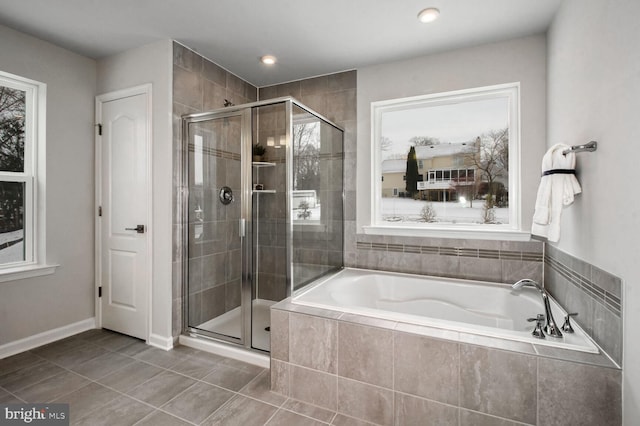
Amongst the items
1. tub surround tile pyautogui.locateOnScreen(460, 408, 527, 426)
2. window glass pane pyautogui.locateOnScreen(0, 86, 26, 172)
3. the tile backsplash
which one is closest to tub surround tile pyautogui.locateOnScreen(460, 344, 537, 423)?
tub surround tile pyautogui.locateOnScreen(460, 408, 527, 426)

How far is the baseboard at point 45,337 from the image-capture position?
93.3 inches

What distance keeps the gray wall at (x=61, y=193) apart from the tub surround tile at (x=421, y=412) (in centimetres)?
292

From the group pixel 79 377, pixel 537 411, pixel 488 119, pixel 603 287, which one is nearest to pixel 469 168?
pixel 488 119

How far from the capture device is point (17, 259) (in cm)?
249

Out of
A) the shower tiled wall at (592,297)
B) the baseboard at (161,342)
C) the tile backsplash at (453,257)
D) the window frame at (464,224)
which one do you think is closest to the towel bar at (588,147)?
the shower tiled wall at (592,297)

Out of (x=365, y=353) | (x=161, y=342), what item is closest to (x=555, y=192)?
(x=365, y=353)

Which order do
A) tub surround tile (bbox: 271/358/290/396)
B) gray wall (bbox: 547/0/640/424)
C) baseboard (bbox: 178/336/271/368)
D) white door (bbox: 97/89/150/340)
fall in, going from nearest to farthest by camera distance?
gray wall (bbox: 547/0/640/424) < tub surround tile (bbox: 271/358/290/396) < baseboard (bbox: 178/336/271/368) < white door (bbox: 97/89/150/340)

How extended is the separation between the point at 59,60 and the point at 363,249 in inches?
127

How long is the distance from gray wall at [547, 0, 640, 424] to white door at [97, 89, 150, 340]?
3064 mm

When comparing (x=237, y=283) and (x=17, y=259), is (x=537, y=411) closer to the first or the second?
(x=237, y=283)

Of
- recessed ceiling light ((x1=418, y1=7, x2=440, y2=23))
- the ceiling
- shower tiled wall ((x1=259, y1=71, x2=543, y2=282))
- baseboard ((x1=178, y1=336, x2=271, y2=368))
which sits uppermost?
the ceiling

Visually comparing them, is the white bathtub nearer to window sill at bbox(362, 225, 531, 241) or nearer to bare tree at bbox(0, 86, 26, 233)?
window sill at bbox(362, 225, 531, 241)

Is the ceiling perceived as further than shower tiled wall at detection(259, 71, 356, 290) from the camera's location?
No

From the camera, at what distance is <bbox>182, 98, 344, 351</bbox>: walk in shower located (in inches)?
91.7
